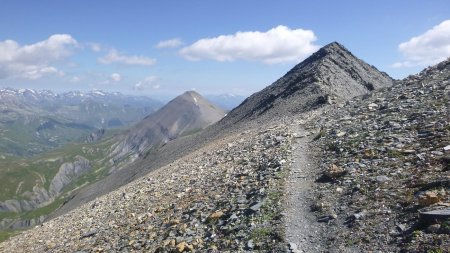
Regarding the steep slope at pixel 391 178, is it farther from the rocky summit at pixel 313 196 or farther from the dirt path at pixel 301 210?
the dirt path at pixel 301 210

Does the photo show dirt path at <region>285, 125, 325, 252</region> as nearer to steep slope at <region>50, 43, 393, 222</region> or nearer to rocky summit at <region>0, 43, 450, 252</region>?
rocky summit at <region>0, 43, 450, 252</region>

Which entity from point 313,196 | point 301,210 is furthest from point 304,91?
point 301,210

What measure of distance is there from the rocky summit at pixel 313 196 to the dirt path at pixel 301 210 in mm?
51

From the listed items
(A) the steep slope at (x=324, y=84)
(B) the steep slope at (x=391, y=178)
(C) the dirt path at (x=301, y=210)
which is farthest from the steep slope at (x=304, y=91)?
(C) the dirt path at (x=301, y=210)

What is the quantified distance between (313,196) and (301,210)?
1.54 m

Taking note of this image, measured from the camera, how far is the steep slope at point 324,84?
59719 mm

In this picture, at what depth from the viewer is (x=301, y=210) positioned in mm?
17906

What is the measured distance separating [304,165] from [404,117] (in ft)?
26.4

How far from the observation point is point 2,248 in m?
32.1

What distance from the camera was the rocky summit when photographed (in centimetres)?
1487

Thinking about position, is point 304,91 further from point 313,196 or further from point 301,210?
point 301,210

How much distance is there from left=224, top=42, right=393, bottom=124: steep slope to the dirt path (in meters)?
30.1

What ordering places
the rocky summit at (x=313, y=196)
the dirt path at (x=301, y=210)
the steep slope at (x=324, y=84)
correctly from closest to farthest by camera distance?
the rocky summit at (x=313, y=196) → the dirt path at (x=301, y=210) → the steep slope at (x=324, y=84)

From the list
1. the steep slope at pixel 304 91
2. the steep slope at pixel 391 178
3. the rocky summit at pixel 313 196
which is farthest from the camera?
the steep slope at pixel 304 91
